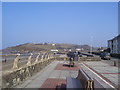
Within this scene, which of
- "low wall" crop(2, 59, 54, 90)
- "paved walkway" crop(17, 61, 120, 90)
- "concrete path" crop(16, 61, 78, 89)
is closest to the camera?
"low wall" crop(2, 59, 54, 90)

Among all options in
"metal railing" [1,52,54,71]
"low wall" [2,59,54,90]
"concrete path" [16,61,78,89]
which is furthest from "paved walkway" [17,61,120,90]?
"metal railing" [1,52,54,71]

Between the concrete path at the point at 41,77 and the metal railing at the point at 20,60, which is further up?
the metal railing at the point at 20,60

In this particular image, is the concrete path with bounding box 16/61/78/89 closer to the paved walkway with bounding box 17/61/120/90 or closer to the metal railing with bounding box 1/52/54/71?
the paved walkway with bounding box 17/61/120/90

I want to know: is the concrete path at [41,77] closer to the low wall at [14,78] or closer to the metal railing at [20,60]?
the low wall at [14,78]

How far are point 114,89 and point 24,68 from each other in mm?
4980

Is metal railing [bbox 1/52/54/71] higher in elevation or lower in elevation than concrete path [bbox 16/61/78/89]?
higher

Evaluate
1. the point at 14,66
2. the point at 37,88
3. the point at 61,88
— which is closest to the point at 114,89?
the point at 61,88

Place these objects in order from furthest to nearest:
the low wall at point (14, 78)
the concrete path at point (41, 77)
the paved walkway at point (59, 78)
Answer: the paved walkway at point (59, 78), the concrete path at point (41, 77), the low wall at point (14, 78)

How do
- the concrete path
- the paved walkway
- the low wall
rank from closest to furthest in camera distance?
1. the low wall
2. the concrete path
3. the paved walkway

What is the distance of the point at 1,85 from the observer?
826 cm

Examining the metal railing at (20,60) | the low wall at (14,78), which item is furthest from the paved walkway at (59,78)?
the metal railing at (20,60)

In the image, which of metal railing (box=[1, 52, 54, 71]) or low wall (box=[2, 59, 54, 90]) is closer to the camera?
low wall (box=[2, 59, 54, 90])

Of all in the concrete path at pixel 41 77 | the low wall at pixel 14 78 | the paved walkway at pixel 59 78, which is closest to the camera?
the low wall at pixel 14 78

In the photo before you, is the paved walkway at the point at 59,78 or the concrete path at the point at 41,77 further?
the paved walkway at the point at 59,78
